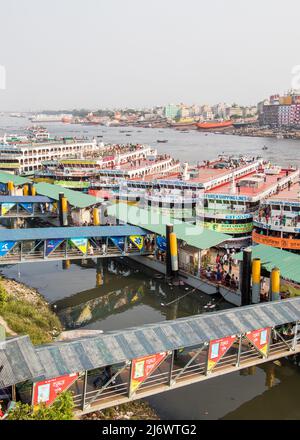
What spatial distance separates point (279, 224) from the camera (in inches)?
869

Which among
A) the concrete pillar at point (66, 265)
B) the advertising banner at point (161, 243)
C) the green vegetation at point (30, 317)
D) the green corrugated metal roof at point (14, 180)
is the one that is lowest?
the concrete pillar at point (66, 265)

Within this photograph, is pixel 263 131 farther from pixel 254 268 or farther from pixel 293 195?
pixel 254 268

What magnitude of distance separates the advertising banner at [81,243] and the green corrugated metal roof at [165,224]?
2715 mm

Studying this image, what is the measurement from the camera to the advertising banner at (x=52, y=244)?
69.7ft

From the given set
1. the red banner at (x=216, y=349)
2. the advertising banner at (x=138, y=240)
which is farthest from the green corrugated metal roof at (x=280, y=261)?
the red banner at (x=216, y=349)

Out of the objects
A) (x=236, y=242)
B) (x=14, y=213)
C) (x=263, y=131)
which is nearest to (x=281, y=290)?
(x=236, y=242)

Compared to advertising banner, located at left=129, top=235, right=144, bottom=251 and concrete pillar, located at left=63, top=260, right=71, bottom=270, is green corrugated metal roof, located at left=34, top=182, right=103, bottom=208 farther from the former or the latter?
advertising banner, located at left=129, top=235, right=144, bottom=251

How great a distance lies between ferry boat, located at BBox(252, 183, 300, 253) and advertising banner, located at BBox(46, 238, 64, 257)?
8.30m

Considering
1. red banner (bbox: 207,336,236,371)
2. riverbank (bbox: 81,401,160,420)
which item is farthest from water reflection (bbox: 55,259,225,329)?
red banner (bbox: 207,336,236,371)

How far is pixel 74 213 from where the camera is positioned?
2973 centimetres

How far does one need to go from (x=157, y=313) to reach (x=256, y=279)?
13.3ft

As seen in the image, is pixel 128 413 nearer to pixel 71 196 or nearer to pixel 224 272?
pixel 224 272

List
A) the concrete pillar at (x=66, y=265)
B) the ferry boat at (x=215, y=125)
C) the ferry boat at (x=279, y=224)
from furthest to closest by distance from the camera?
the ferry boat at (x=215, y=125) → the concrete pillar at (x=66, y=265) → the ferry boat at (x=279, y=224)

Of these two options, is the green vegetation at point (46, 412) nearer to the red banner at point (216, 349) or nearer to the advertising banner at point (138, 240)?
the red banner at point (216, 349)
